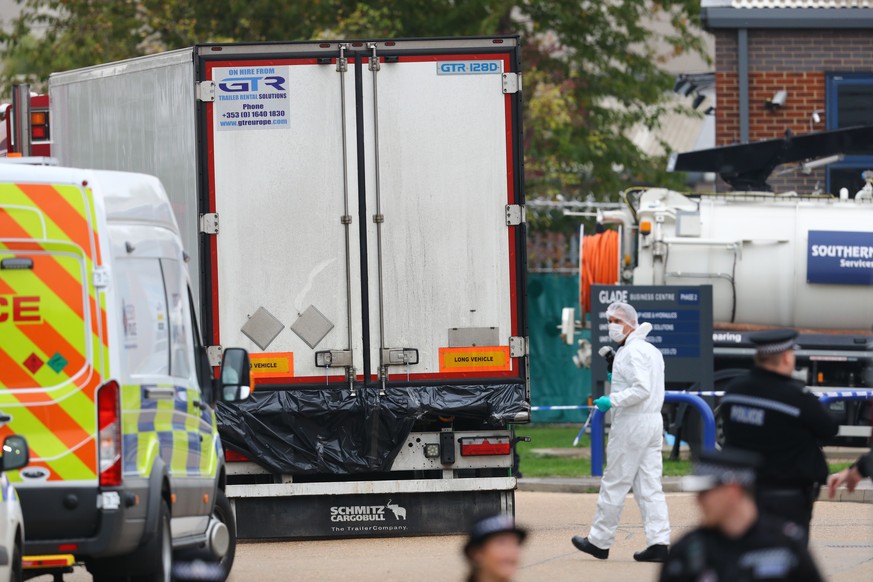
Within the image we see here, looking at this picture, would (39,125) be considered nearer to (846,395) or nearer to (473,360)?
(473,360)

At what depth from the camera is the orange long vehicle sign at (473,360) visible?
12.6 m

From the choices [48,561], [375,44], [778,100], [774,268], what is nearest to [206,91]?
[375,44]

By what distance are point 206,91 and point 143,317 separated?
11.7 feet

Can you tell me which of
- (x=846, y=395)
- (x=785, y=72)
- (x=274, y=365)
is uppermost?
(x=785, y=72)

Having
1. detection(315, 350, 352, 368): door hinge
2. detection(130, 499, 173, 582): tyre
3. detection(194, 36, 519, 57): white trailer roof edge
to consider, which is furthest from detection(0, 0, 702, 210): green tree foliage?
detection(130, 499, 173, 582): tyre

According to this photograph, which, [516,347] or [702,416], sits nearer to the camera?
[516,347]

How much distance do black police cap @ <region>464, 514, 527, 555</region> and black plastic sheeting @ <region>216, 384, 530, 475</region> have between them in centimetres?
687

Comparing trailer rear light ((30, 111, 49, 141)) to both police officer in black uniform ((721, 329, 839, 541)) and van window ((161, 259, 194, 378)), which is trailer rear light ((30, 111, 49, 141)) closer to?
van window ((161, 259, 194, 378))

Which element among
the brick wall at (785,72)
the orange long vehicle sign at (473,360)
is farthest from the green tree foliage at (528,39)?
the orange long vehicle sign at (473,360)

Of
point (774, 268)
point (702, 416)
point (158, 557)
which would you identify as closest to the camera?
point (158, 557)

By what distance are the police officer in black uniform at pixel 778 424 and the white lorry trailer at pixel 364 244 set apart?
14.6ft

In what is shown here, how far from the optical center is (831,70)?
26375 mm

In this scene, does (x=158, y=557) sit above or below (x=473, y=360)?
below

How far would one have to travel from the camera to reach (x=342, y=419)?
1273 cm
